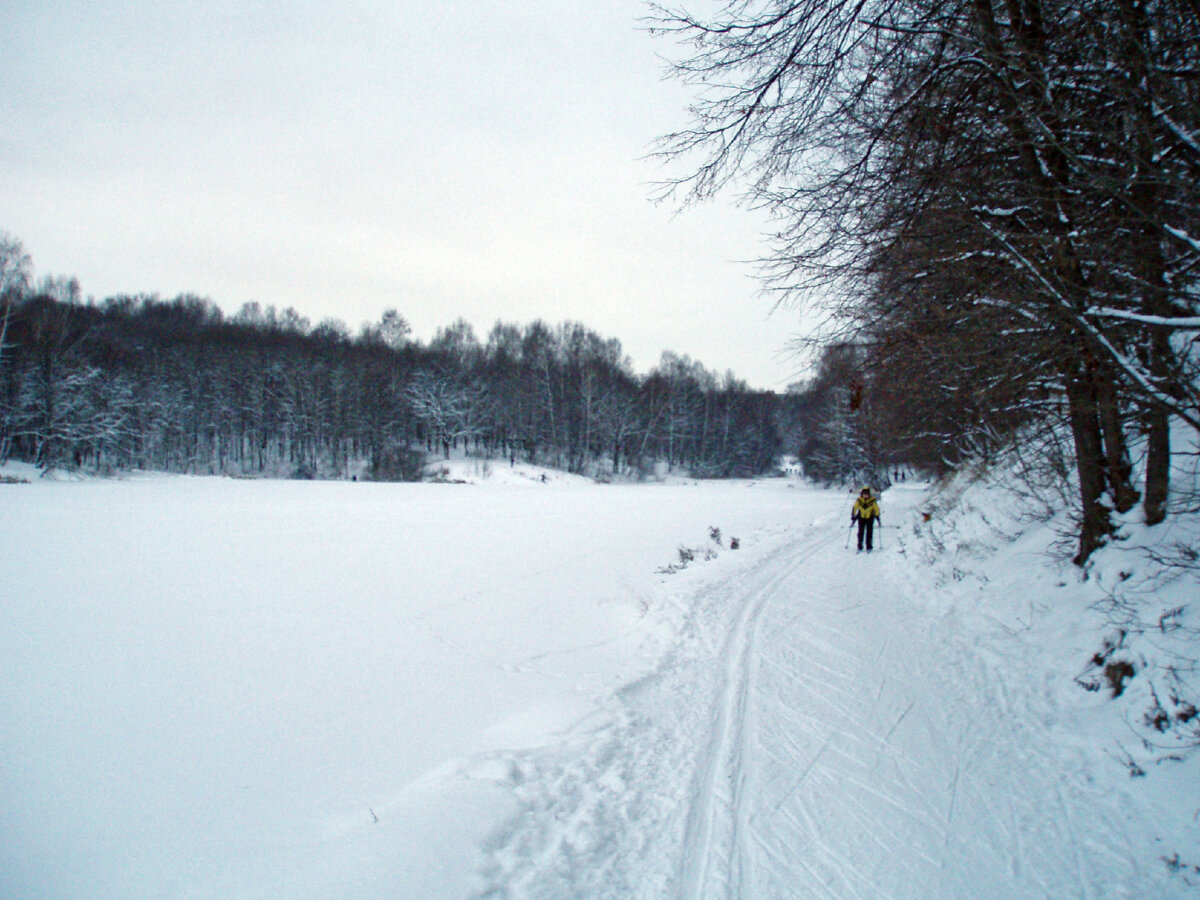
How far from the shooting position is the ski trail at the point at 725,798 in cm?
278

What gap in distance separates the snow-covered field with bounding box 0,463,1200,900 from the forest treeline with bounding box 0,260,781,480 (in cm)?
4193

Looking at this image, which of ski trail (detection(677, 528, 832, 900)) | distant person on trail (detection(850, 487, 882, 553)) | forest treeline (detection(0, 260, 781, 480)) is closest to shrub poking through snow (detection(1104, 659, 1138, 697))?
ski trail (detection(677, 528, 832, 900))

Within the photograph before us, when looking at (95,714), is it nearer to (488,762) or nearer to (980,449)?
(488,762)

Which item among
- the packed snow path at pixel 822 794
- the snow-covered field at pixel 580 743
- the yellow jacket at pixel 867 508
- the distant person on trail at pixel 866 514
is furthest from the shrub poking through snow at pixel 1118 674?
the yellow jacket at pixel 867 508

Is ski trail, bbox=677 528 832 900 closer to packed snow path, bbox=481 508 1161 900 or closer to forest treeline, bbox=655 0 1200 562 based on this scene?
packed snow path, bbox=481 508 1161 900

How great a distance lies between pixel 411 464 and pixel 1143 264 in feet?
163

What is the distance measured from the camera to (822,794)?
348cm

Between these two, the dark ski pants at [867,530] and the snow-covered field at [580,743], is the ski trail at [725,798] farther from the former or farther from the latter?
the dark ski pants at [867,530]

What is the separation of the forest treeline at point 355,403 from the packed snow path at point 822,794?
44566 mm

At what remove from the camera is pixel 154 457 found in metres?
53.2

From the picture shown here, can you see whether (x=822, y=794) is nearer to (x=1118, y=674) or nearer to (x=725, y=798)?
(x=725, y=798)

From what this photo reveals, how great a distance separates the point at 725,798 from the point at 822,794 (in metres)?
0.64

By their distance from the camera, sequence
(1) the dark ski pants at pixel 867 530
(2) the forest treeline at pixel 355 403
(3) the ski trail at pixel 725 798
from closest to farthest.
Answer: (3) the ski trail at pixel 725 798
(1) the dark ski pants at pixel 867 530
(2) the forest treeline at pixel 355 403

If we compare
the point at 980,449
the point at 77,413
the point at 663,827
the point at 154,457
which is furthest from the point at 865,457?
the point at 154,457
